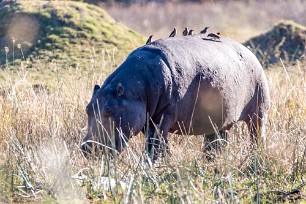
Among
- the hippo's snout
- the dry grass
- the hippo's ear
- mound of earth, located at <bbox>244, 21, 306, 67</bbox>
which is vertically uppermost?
the hippo's ear

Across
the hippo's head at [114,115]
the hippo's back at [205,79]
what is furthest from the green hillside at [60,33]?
the hippo's head at [114,115]

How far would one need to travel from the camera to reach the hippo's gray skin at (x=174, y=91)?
638 cm

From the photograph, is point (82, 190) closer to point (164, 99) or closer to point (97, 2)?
point (164, 99)

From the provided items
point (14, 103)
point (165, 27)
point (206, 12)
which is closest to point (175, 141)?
point (14, 103)

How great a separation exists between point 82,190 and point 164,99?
1.50 m

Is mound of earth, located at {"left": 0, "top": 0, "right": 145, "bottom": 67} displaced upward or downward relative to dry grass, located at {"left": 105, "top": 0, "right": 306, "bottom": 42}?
upward

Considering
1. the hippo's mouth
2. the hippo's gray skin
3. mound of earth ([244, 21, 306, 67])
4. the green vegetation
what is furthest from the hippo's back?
mound of earth ([244, 21, 306, 67])

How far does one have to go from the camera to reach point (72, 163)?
19.3 ft

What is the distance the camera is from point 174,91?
659cm

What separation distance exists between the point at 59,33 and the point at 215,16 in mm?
5958

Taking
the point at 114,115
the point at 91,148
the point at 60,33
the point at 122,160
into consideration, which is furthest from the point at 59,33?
the point at 122,160

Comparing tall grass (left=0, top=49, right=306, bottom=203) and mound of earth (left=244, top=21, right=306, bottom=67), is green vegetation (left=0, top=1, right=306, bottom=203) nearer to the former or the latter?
tall grass (left=0, top=49, right=306, bottom=203)

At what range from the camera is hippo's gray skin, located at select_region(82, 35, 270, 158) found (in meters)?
6.38

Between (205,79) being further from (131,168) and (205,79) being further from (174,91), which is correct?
(131,168)
